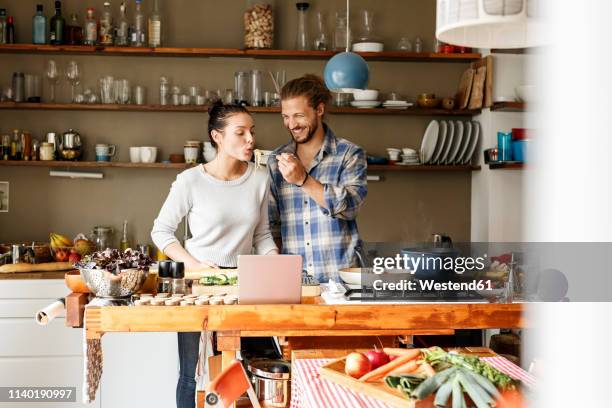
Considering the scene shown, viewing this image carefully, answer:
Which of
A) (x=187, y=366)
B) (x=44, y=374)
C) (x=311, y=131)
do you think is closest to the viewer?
(x=187, y=366)

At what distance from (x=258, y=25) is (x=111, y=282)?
2.72 meters

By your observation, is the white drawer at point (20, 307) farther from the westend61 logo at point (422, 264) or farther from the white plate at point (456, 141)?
the white plate at point (456, 141)

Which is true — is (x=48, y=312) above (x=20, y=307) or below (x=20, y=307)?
above

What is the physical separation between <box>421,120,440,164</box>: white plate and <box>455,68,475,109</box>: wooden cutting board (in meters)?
0.21

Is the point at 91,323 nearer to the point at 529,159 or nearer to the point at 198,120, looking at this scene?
the point at 529,159

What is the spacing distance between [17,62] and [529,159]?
493cm

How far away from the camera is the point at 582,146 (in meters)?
0.55

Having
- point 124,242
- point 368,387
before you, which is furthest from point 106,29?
point 368,387

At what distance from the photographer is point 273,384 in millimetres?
2551

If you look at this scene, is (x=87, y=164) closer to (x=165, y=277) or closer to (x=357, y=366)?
(x=165, y=277)

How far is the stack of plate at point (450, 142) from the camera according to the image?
199 inches

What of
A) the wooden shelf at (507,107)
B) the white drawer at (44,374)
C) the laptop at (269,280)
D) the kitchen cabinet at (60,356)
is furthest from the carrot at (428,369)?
the wooden shelf at (507,107)

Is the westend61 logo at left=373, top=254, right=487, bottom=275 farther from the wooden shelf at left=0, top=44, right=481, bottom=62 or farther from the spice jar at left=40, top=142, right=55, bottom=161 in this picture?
the spice jar at left=40, top=142, right=55, bottom=161

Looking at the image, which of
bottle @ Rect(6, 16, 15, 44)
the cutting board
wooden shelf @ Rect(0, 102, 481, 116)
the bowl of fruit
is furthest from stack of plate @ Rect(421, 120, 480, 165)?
the cutting board
